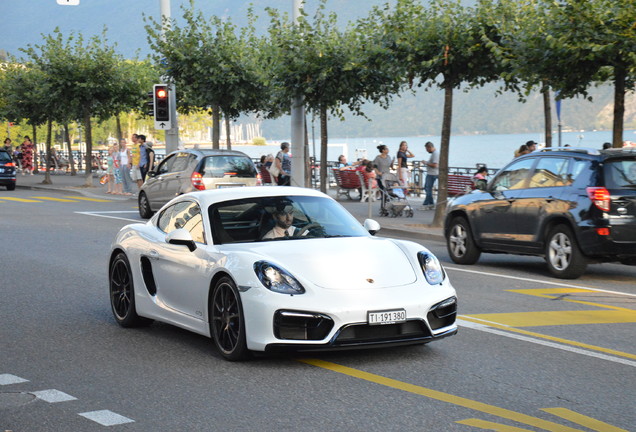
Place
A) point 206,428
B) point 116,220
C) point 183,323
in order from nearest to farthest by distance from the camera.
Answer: point 206,428 → point 183,323 → point 116,220

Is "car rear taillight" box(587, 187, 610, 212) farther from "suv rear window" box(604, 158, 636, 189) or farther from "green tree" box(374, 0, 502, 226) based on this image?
"green tree" box(374, 0, 502, 226)

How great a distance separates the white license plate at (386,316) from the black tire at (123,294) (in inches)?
112

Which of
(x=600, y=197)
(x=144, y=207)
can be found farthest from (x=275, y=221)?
(x=144, y=207)

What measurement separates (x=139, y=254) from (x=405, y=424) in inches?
162

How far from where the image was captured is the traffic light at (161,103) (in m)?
33.9

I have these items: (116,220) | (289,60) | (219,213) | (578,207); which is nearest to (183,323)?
(219,213)

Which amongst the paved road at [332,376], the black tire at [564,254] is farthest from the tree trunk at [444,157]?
the paved road at [332,376]

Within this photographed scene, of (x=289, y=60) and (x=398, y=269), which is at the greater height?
(x=289, y=60)

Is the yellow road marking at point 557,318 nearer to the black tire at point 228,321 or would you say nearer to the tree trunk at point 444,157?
the black tire at point 228,321

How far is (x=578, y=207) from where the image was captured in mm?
14180

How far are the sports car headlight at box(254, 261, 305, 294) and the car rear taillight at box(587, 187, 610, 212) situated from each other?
7023mm

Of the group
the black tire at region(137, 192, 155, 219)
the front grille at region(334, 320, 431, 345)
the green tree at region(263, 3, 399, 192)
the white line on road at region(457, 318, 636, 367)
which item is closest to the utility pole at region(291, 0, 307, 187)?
the green tree at region(263, 3, 399, 192)

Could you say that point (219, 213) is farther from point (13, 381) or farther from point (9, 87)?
point (9, 87)

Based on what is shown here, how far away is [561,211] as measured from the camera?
14.4 meters
